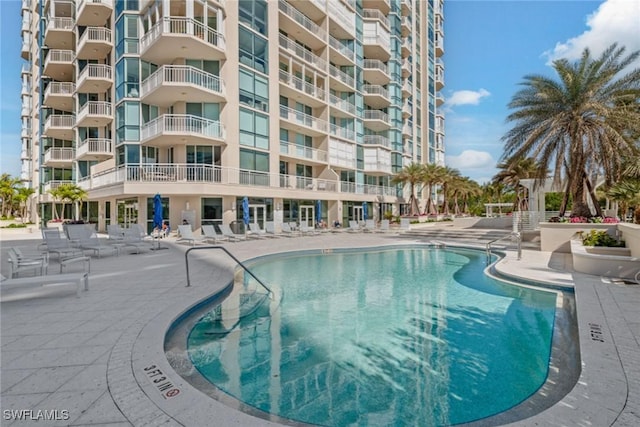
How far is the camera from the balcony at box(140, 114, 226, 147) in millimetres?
19408

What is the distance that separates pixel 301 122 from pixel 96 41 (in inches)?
626

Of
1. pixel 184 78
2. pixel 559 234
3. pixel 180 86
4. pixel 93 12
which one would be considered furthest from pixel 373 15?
pixel 559 234

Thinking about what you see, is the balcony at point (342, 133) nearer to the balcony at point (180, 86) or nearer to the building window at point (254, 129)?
the building window at point (254, 129)

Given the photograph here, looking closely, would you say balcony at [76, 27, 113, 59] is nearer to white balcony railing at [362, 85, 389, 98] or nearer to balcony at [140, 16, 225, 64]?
balcony at [140, 16, 225, 64]

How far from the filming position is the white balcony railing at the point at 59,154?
30544mm

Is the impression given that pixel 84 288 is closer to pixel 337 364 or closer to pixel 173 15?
pixel 337 364

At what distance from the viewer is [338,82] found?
3091cm

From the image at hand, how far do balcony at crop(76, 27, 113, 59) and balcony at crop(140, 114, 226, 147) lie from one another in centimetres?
865

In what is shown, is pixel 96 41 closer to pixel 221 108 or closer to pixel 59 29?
pixel 59 29

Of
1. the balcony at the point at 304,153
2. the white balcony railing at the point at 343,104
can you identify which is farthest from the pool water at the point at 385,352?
the white balcony railing at the point at 343,104

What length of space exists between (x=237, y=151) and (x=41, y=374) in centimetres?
1898

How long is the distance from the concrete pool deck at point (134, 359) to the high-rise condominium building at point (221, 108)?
13596 millimetres

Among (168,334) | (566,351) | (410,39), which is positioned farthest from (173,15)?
(410,39)

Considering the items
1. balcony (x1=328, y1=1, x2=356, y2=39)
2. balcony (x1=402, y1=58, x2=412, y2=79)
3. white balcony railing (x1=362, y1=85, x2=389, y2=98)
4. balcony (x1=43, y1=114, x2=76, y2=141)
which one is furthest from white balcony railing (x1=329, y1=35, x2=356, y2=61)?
balcony (x1=43, y1=114, x2=76, y2=141)
